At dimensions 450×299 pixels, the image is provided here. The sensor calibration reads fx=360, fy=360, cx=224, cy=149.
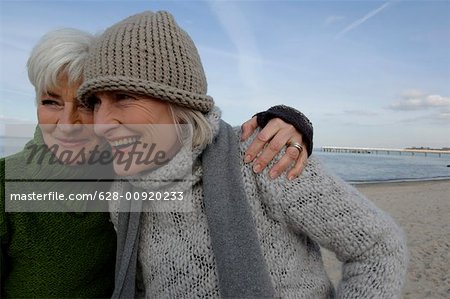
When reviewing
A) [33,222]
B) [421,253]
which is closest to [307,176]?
[33,222]

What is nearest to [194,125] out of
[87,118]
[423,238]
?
[87,118]

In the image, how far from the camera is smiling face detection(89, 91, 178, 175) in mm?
1679

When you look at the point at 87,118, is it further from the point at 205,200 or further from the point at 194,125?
the point at 205,200

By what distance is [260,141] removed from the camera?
5.69 ft

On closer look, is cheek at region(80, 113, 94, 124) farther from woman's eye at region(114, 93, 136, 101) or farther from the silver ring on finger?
the silver ring on finger

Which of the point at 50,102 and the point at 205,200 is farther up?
the point at 50,102

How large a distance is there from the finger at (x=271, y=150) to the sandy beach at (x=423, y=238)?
4.27 meters

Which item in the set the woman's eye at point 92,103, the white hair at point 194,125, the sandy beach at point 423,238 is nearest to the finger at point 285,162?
the white hair at point 194,125

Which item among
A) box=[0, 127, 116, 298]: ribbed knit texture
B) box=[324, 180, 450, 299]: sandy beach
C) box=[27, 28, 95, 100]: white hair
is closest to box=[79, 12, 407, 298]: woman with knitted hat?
box=[27, 28, 95, 100]: white hair

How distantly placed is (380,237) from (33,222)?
182 cm

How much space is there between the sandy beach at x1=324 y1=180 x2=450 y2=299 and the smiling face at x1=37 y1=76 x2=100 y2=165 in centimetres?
472

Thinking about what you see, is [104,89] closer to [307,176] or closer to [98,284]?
[307,176]

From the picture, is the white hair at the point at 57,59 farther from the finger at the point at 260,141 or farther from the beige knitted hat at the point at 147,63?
the finger at the point at 260,141

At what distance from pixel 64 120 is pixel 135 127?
0.57 metres
